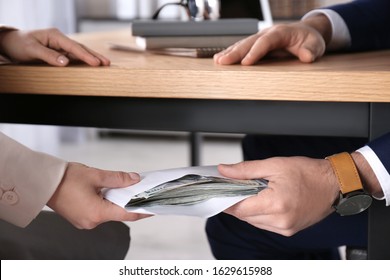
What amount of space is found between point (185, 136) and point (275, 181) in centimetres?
359

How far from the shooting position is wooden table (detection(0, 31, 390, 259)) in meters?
1.04

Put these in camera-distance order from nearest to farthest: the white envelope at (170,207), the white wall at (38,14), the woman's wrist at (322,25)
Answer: the white envelope at (170,207)
the woman's wrist at (322,25)
the white wall at (38,14)

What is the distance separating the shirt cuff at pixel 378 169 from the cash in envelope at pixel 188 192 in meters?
0.21

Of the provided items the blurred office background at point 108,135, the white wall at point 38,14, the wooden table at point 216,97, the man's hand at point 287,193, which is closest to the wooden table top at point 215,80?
the wooden table at point 216,97

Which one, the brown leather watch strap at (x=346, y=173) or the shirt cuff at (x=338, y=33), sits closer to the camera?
the brown leather watch strap at (x=346, y=173)

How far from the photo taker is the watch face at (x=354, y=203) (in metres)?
1.01

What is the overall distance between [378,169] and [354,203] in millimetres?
65

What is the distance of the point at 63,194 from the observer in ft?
3.32

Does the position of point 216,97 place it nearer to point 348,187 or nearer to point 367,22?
point 348,187

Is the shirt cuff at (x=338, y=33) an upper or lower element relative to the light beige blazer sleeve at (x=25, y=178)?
upper

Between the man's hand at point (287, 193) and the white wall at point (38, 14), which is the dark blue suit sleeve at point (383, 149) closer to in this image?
the man's hand at point (287, 193)

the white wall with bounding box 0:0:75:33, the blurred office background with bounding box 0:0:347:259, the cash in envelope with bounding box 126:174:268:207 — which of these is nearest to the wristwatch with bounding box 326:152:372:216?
the cash in envelope with bounding box 126:174:268:207
